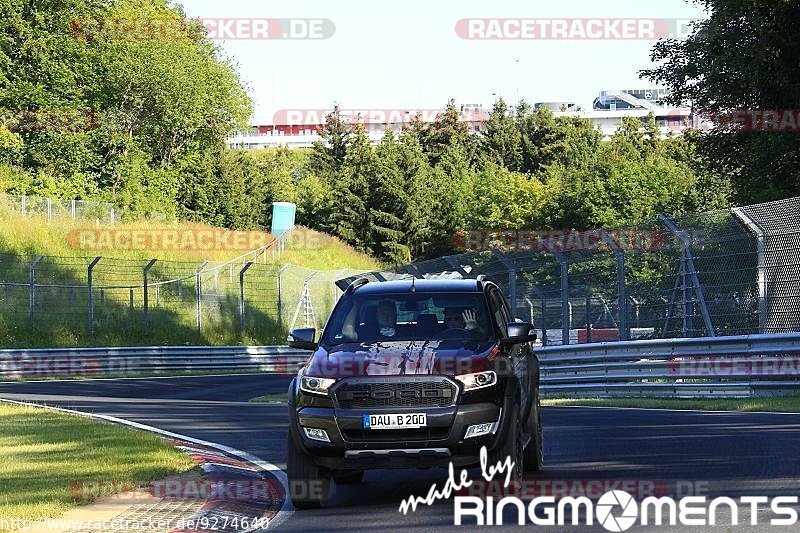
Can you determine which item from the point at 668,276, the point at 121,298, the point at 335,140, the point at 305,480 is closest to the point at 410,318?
the point at 305,480

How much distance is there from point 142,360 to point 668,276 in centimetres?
2194

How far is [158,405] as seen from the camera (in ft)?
76.7

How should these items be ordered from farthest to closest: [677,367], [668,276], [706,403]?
[668,276], [677,367], [706,403]

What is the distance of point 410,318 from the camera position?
1110cm

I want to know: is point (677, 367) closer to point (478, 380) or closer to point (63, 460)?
point (63, 460)

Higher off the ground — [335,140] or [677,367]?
[335,140]

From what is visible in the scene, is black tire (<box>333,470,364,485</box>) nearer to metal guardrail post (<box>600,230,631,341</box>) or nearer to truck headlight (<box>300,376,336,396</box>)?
truck headlight (<box>300,376,336,396</box>)

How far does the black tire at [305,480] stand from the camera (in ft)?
32.4

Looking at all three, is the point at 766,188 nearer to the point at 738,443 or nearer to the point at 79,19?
the point at 738,443

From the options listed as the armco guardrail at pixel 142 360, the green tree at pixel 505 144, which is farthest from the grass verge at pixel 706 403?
the green tree at pixel 505 144

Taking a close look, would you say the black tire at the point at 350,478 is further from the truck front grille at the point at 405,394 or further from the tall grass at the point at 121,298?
the tall grass at the point at 121,298

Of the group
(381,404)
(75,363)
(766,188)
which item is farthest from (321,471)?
(75,363)

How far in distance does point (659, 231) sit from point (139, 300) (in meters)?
28.6

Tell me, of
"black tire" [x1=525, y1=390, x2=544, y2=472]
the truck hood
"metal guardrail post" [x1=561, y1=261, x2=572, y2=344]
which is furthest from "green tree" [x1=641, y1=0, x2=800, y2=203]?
the truck hood
